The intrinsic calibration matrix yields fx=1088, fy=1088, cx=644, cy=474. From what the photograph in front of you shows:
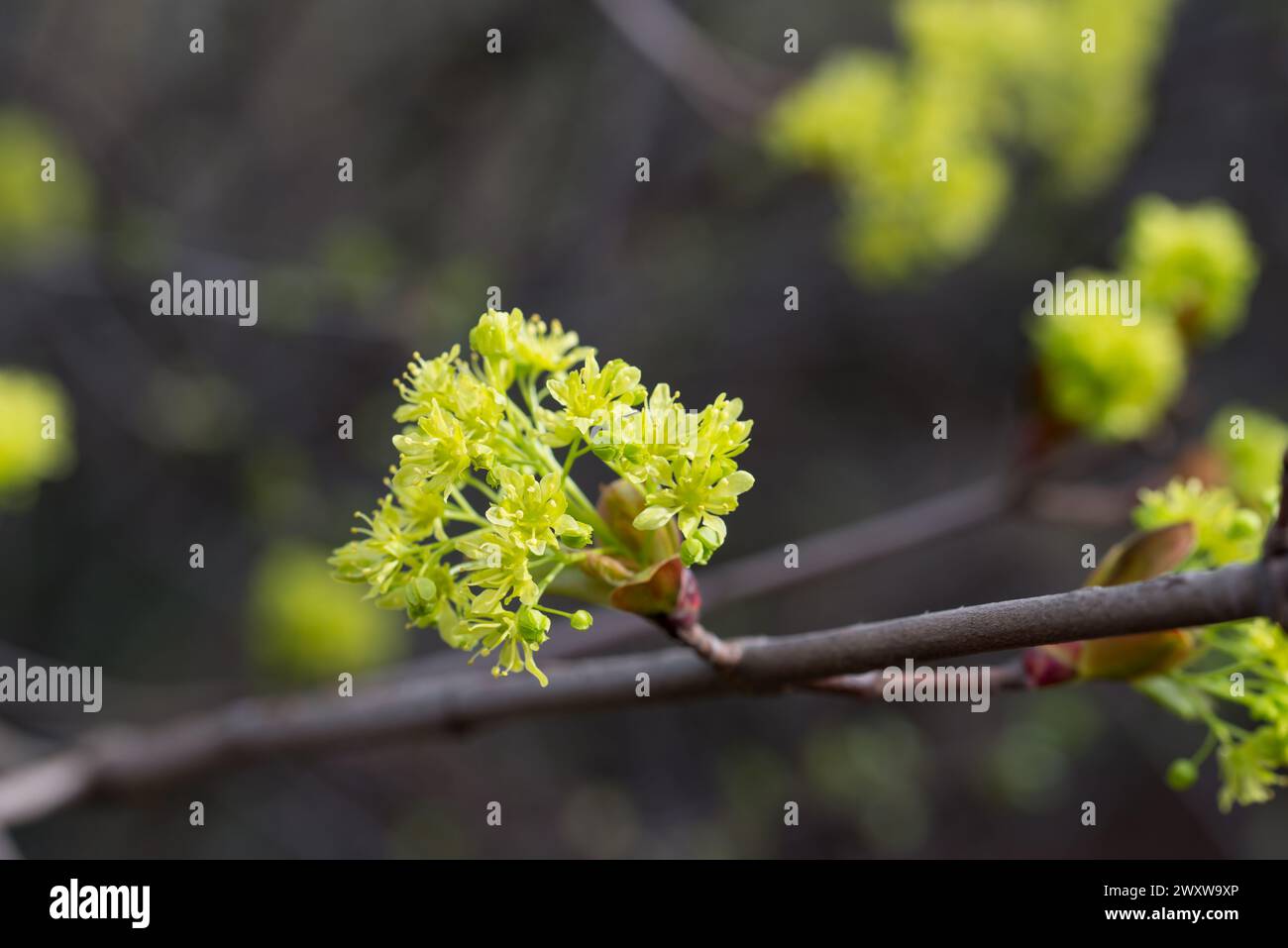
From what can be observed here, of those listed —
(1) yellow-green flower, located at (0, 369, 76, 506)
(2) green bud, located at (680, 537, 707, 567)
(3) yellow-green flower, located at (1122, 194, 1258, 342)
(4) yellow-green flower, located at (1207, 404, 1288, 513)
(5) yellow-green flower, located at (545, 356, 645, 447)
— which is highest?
(3) yellow-green flower, located at (1122, 194, 1258, 342)

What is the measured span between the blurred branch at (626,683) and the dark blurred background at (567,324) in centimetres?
170

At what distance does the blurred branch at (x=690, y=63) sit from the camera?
3.21 metres

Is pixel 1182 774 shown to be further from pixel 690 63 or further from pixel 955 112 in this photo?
pixel 690 63

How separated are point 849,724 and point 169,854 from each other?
9.04ft

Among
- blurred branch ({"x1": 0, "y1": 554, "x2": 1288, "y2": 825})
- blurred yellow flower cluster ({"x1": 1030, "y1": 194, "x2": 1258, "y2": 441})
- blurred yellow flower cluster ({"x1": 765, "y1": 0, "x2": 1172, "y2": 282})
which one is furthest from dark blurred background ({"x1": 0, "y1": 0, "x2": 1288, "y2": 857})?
blurred yellow flower cluster ({"x1": 1030, "y1": 194, "x2": 1258, "y2": 441})

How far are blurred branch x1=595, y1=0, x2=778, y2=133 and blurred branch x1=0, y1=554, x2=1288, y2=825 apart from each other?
2.09 m

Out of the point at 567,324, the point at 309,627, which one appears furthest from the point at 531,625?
the point at 567,324

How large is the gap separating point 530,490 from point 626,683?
32cm

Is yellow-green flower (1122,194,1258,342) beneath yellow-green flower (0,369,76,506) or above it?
above

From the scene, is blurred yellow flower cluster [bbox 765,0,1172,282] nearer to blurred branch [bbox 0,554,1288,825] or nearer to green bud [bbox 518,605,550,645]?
blurred branch [bbox 0,554,1288,825]

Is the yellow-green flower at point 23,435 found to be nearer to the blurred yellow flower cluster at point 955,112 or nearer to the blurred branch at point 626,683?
the blurred branch at point 626,683

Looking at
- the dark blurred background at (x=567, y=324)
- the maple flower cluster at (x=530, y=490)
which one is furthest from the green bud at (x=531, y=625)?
the dark blurred background at (x=567, y=324)

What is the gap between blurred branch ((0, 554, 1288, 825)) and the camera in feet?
3.05

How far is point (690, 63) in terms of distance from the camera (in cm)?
325
